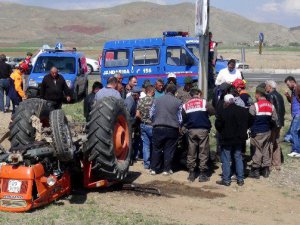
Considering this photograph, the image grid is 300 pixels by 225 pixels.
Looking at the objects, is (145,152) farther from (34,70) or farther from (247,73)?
(247,73)

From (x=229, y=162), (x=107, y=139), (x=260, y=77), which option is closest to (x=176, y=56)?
(x=229, y=162)

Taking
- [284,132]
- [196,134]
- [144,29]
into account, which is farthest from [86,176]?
[144,29]

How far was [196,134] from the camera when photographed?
10.3 metres

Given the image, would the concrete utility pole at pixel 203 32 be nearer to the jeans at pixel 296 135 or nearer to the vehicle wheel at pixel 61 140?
the jeans at pixel 296 135

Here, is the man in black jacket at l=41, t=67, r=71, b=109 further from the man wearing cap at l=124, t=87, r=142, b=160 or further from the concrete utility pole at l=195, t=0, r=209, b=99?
the concrete utility pole at l=195, t=0, r=209, b=99

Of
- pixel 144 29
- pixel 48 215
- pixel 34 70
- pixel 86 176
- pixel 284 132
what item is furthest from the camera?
pixel 144 29

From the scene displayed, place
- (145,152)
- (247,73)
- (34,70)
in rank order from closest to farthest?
(145,152) < (34,70) < (247,73)

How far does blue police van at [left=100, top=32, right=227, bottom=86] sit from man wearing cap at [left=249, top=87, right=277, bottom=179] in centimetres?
814

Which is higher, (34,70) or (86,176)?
(34,70)

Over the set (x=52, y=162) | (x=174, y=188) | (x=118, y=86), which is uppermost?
(x=118, y=86)

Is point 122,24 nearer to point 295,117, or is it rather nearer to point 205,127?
point 295,117

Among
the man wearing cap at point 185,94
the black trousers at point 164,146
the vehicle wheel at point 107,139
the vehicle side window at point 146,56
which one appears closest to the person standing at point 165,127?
the black trousers at point 164,146

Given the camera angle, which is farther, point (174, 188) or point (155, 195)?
point (174, 188)

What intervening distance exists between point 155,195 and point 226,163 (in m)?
1.65
